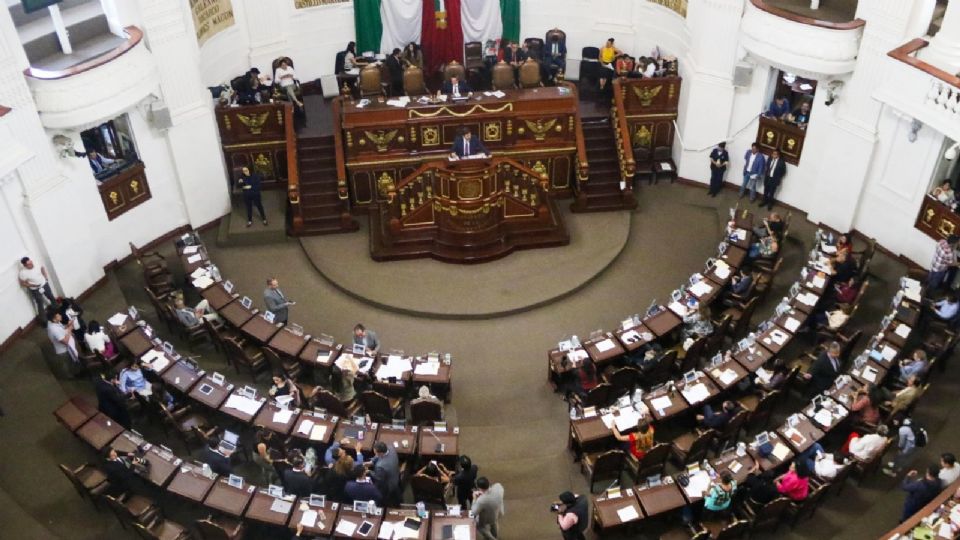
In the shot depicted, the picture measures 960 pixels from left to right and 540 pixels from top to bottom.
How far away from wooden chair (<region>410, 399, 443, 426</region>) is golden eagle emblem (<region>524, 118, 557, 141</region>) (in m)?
6.94

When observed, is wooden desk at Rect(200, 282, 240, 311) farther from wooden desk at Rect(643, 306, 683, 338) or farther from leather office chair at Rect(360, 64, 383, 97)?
wooden desk at Rect(643, 306, 683, 338)

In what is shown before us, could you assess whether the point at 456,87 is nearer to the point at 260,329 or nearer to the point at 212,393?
the point at 260,329

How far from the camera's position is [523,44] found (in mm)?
20797

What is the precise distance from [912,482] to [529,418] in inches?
216

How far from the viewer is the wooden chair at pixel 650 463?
478 inches

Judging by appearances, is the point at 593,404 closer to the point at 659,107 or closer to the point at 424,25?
the point at 659,107

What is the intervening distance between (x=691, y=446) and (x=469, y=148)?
7.15m

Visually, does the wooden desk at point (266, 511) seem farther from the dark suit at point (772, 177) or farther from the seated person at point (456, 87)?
the dark suit at point (772, 177)

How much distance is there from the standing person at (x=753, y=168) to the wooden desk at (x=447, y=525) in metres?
10.2

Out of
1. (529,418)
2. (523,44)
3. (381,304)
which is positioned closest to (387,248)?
(381,304)

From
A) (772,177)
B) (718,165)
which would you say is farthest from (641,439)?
(718,165)

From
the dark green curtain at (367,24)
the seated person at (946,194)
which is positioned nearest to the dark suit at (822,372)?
the seated person at (946,194)

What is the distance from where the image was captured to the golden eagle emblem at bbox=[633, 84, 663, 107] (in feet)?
61.4

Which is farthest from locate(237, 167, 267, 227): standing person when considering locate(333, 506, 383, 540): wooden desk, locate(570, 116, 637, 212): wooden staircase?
locate(333, 506, 383, 540): wooden desk
